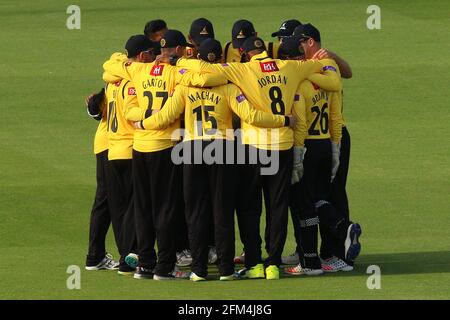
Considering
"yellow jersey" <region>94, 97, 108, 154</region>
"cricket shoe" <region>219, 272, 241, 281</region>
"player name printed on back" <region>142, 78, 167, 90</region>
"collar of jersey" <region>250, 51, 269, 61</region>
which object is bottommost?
"cricket shoe" <region>219, 272, 241, 281</region>

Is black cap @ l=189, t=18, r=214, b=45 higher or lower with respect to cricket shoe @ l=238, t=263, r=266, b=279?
higher

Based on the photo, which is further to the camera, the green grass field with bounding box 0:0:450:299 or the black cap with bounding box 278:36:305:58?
the black cap with bounding box 278:36:305:58

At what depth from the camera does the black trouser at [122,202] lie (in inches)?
539

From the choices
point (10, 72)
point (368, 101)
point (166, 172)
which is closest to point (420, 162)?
point (368, 101)

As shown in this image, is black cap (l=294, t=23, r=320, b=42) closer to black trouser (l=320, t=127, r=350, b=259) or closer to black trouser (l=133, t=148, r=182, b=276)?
black trouser (l=320, t=127, r=350, b=259)

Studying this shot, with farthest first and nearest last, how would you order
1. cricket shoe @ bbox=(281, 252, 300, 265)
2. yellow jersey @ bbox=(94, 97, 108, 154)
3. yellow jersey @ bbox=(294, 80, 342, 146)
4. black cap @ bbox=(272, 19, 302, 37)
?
1. black cap @ bbox=(272, 19, 302, 37)
2. cricket shoe @ bbox=(281, 252, 300, 265)
3. yellow jersey @ bbox=(94, 97, 108, 154)
4. yellow jersey @ bbox=(294, 80, 342, 146)

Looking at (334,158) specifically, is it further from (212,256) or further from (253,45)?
(212,256)

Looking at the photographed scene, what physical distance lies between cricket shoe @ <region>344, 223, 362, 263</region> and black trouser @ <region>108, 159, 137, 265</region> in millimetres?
2003

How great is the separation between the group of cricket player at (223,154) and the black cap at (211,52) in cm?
1

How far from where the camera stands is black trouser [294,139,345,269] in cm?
1345

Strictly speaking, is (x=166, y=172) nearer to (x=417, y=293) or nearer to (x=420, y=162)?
(x=417, y=293)

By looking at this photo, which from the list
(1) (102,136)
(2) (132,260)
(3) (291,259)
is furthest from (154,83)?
(3) (291,259)

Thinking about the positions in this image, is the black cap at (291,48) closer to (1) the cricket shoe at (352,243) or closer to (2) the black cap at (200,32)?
(2) the black cap at (200,32)

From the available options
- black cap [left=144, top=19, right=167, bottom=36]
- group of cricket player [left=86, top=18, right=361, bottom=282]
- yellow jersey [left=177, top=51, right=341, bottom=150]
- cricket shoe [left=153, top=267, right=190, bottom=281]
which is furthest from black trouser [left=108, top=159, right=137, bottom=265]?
black cap [left=144, top=19, right=167, bottom=36]
